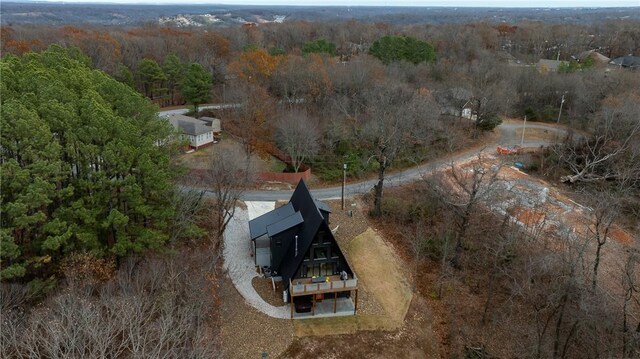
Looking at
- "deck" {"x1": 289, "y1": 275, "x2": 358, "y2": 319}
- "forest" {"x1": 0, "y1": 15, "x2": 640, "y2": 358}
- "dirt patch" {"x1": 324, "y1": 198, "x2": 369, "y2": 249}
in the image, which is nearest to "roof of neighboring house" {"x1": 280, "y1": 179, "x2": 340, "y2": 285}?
"deck" {"x1": 289, "y1": 275, "x2": 358, "y2": 319}

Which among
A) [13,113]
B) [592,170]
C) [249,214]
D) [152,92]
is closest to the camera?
[13,113]

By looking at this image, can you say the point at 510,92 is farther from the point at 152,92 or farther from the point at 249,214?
the point at 152,92

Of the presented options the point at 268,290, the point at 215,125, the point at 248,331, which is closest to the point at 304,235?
the point at 268,290

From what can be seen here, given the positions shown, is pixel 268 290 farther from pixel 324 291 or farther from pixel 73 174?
pixel 73 174

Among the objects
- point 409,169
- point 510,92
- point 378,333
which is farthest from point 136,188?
point 510,92

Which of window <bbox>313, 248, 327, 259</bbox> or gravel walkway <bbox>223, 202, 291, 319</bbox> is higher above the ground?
window <bbox>313, 248, 327, 259</bbox>

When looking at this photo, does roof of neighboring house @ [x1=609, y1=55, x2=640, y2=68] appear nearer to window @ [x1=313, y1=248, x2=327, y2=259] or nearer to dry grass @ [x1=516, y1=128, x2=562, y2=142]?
dry grass @ [x1=516, y1=128, x2=562, y2=142]
